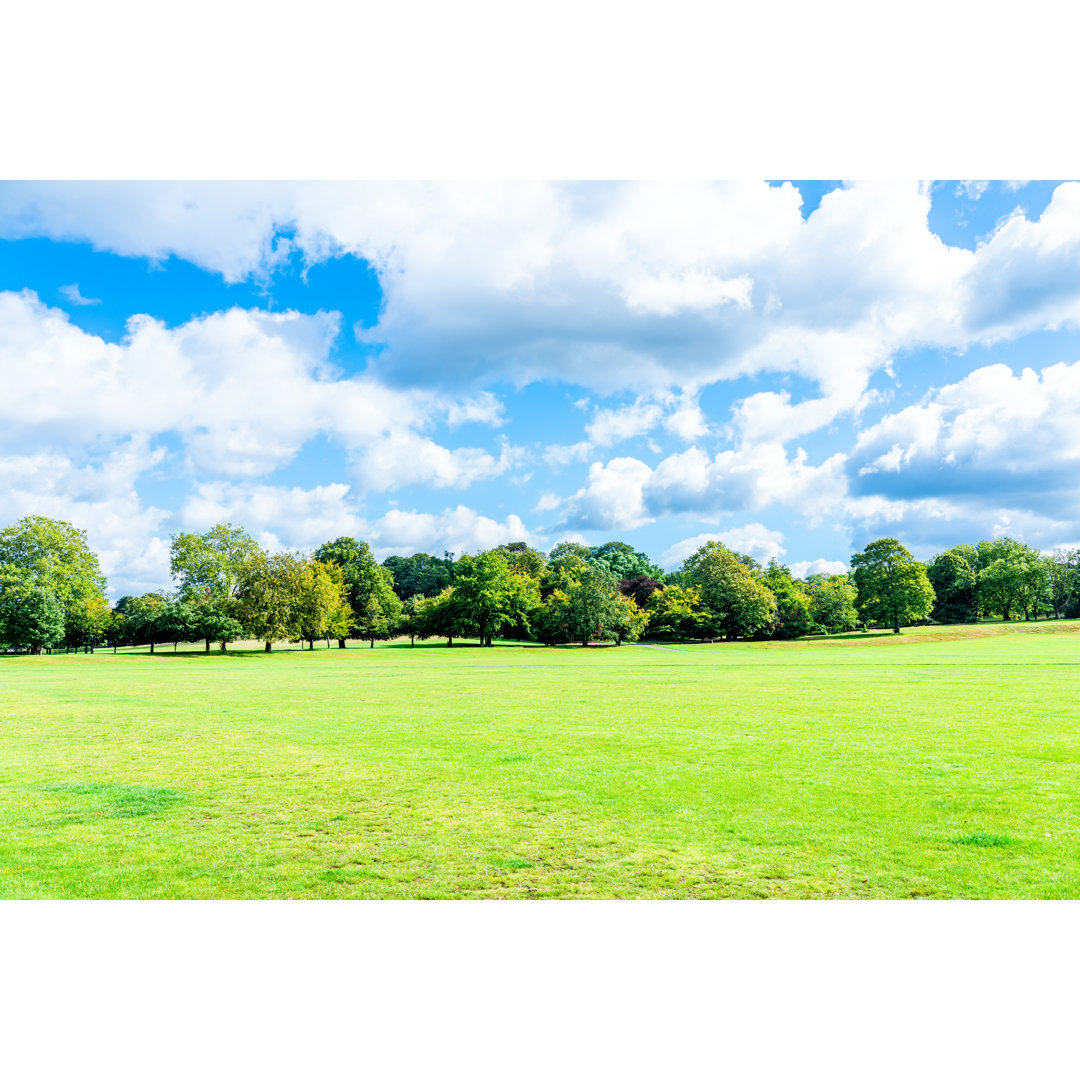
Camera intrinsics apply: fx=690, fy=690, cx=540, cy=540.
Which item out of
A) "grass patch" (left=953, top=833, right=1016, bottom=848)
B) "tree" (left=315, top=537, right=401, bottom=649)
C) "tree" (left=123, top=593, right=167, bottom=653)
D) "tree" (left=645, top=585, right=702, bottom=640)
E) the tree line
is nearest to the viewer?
"grass patch" (left=953, top=833, right=1016, bottom=848)

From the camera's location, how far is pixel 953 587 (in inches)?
2601

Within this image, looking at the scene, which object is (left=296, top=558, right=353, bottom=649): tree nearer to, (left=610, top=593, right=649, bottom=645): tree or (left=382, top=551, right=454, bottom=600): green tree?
(left=610, top=593, right=649, bottom=645): tree

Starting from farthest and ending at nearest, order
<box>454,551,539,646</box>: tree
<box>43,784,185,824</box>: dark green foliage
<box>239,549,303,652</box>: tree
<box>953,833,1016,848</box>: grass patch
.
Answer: <box>454,551,539,646</box>: tree, <box>239,549,303,652</box>: tree, <box>43,784,185,824</box>: dark green foliage, <box>953,833,1016,848</box>: grass patch

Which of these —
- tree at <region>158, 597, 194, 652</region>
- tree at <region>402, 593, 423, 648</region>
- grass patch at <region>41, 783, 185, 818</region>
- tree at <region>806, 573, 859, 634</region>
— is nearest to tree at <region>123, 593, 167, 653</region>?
tree at <region>158, 597, 194, 652</region>

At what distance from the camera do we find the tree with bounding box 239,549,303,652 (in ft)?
160

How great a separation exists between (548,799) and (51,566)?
1977 inches

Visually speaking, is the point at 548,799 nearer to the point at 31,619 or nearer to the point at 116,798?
the point at 116,798

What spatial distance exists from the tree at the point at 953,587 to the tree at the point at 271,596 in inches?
2245

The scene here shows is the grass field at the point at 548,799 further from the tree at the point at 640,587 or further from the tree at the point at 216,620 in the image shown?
the tree at the point at 640,587

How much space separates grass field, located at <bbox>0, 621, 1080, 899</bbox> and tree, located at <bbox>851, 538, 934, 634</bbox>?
45953mm

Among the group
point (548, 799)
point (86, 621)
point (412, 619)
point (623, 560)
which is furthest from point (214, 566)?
point (548, 799)
